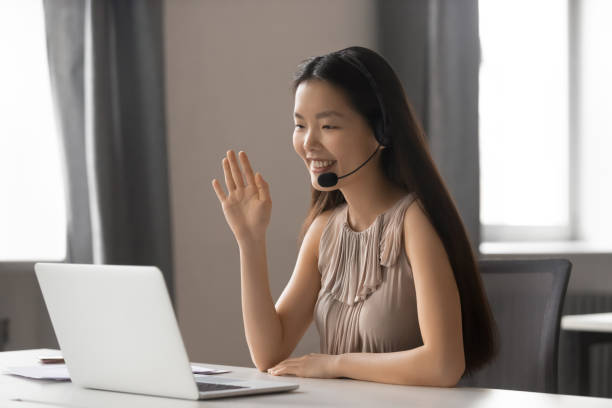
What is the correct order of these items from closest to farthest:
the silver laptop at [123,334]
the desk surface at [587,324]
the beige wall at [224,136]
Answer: the silver laptop at [123,334] → the desk surface at [587,324] → the beige wall at [224,136]

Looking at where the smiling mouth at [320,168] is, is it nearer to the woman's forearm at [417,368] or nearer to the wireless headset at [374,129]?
the wireless headset at [374,129]

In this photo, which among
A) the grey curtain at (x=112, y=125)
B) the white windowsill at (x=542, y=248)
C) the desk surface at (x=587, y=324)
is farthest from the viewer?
the white windowsill at (x=542, y=248)

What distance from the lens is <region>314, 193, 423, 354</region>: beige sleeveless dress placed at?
159cm

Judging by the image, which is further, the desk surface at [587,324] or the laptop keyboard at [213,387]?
the desk surface at [587,324]

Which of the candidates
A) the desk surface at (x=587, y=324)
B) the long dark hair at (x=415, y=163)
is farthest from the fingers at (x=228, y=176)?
the desk surface at (x=587, y=324)

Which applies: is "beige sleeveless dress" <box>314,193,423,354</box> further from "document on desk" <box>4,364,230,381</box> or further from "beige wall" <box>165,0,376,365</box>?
"beige wall" <box>165,0,376,365</box>

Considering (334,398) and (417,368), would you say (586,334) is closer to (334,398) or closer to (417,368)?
(417,368)

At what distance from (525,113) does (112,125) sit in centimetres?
222

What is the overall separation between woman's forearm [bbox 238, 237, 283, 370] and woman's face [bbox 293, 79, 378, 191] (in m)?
0.21

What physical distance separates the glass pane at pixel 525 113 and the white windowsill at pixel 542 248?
6.5 inches

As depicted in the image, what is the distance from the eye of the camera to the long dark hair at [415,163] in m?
1.53

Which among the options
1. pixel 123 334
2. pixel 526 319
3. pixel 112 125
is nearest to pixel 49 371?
pixel 123 334

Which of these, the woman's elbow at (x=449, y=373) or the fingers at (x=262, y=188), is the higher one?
the fingers at (x=262, y=188)

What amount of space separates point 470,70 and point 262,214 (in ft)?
8.13
